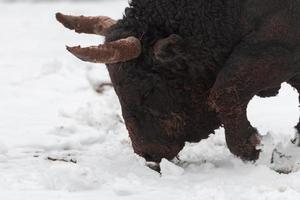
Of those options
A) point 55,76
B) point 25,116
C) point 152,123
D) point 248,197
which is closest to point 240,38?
point 152,123

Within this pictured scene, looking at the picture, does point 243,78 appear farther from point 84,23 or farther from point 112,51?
point 84,23

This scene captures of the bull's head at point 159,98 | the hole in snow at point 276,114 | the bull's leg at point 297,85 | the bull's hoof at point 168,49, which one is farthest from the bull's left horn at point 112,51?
the hole in snow at point 276,114

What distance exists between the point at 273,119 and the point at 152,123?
228 centimetres

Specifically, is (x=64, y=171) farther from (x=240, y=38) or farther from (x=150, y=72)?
(x=240, y=38)

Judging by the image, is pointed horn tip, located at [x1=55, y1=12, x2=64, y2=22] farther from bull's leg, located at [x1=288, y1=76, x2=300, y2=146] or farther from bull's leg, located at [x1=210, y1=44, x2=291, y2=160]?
bull's leg, located at [x1=288, y1=76, x2=300, y2=146]

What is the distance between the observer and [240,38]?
537cm

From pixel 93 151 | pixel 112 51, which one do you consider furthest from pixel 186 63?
pixel 93 151

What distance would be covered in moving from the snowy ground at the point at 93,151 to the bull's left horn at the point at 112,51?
749mm

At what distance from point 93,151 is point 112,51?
58.6 inches

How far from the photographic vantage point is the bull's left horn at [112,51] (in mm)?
4777

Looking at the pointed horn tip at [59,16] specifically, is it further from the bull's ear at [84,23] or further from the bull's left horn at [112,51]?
the bull's left horn at [112,51]

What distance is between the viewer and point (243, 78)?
17.4ft

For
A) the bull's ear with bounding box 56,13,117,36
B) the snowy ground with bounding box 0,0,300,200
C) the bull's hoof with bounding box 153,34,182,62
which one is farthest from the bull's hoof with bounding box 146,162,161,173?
the bull's ear with bounding box 56,13,117,36

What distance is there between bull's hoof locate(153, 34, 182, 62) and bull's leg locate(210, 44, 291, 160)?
0.36 m
